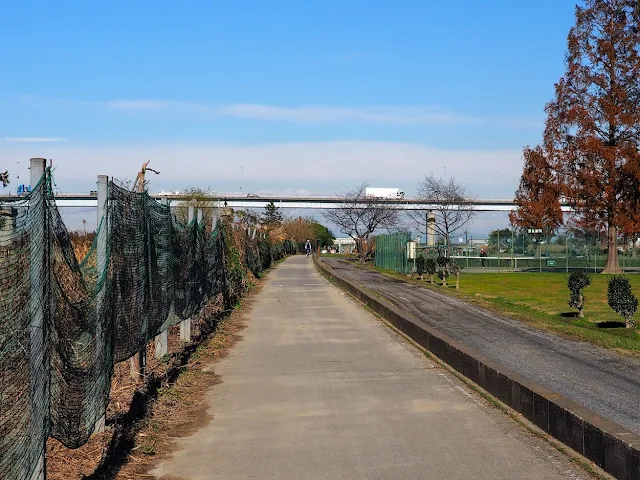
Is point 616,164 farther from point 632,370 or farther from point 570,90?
point 632,370

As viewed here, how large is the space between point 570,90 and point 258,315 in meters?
30.7

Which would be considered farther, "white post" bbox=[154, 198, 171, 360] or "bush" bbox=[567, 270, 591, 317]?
"bush" bbox=[567, 270, 591, 317]

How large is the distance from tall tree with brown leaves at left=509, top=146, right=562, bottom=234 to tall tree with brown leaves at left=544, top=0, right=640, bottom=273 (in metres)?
0.55

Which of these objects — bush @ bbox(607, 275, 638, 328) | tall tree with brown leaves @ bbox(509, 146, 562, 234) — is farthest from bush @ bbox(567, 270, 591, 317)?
tall tree with brown leaves @ bbox(509, 146, 562, 234)

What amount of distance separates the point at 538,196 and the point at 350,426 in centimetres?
3841

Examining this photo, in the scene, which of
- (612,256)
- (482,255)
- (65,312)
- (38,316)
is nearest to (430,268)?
(612,256)

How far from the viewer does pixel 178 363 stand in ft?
32.7

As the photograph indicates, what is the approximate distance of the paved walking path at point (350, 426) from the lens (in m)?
5.77

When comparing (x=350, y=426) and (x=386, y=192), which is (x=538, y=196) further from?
(x=386, y=192)

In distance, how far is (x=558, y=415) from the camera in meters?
6.44

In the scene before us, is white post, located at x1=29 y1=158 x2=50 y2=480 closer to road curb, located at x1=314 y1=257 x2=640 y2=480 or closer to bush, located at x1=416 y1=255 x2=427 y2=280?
road curb, located at x1=314 y1=257 x2=640 y2=480

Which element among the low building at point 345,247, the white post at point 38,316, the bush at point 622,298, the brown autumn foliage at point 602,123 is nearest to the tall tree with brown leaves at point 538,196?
the brown autumn foliage at point 602,123

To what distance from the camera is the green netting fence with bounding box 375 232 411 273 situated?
3979 cm

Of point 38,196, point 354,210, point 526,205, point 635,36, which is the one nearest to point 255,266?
point 526,205
